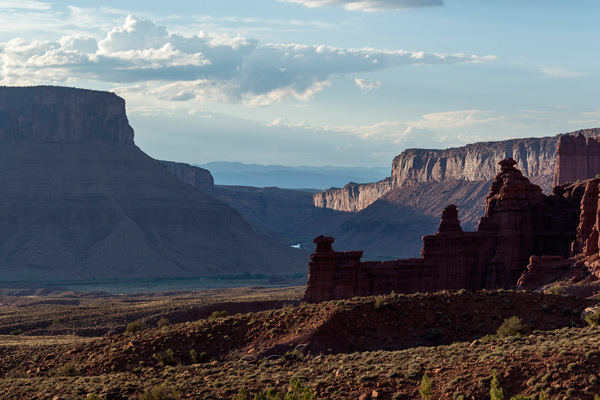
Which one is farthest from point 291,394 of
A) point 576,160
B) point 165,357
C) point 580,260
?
point 576,160

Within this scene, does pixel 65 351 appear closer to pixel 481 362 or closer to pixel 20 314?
pixel 481 362

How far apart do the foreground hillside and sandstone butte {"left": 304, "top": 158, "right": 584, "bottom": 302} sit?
565 inches

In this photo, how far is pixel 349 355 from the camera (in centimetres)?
3594

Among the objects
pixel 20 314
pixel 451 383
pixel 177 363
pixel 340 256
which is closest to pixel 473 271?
pixel 340 256

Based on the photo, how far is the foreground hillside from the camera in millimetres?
28672

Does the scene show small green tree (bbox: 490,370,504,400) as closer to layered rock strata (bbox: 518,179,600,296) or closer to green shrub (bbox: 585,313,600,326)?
green shrub (bbox: 585,313,600,326)

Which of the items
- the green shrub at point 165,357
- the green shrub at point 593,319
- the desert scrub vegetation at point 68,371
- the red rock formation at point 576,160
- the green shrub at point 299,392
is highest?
the red rock formation at point 576,160

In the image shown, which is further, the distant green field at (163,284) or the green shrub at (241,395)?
the distant green field at (163,284)

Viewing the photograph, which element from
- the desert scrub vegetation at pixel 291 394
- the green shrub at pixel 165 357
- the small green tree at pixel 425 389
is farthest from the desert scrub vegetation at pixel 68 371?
the small green tree at pixel 425 389

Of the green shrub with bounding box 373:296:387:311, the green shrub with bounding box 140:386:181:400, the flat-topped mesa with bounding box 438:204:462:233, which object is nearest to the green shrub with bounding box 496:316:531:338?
the green shrub with bounding box 373:296:387:311

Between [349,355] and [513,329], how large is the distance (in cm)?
626

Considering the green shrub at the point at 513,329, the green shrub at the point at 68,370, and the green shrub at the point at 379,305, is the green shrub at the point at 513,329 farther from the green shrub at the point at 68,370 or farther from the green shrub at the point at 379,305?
the green shrub at the point at 68,370

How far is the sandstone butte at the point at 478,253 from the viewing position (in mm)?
59000

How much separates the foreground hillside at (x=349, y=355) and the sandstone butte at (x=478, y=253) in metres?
14.4
